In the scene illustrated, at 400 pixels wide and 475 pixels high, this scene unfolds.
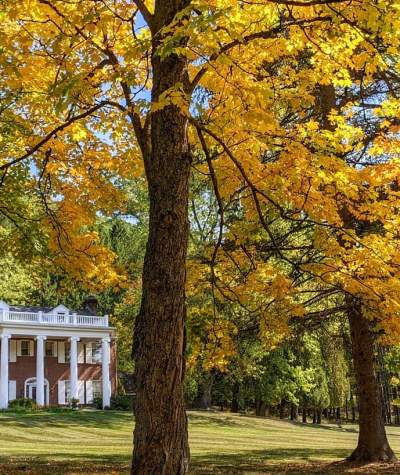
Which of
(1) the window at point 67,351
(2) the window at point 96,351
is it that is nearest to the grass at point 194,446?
(1) the window at point 67,351

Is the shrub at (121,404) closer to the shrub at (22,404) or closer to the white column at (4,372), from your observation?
the shrub at (22,404)

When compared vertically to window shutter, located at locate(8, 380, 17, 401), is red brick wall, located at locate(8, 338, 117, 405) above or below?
above

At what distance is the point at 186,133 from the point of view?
589cm

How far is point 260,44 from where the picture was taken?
7227 millimetres

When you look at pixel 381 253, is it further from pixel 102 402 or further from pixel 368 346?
pixel 102 402

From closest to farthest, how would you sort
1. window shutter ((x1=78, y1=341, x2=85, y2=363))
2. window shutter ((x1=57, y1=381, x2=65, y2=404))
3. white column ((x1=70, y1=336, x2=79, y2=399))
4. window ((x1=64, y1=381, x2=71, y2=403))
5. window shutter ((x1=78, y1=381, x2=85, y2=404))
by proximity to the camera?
white column ((x1=70, y1=336, x2=79, y2=399)) → window shutter ((x1=57, y1=381, x2=65, y2=404)) → window ((x1=64, y1=381, x2=71, y2=403)) → window shutter ((x1=78, y1=381, x2=85, y2=404)) → window shutter ((x1=78, y1=341, x2=85, y2=363))

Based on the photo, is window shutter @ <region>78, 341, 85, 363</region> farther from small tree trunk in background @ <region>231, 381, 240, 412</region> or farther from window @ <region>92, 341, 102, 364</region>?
small tree trunk in background @ <region>231, 381, 240, 412</region>

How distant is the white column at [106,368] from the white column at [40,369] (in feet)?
13.8

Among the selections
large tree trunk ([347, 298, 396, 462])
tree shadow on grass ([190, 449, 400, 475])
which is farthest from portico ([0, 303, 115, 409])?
large tree trunk ([347, 298, 396, 462])

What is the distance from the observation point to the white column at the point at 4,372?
3781 cm

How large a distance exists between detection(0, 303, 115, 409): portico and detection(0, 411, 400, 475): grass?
7.82 metres

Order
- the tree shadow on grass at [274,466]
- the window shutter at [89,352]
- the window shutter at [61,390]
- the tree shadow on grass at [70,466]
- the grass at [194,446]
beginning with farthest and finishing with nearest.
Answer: the window shutter at [89,352], the window shutter at [61,390], the grass at [194,446], the tree shadow on grass at [274,466], the tree shadow on grass at [70,466]

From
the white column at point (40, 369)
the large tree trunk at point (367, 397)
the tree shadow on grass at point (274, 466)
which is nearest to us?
the tree shadow on grass at point (274, 466)

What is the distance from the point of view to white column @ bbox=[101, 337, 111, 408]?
40188mm
